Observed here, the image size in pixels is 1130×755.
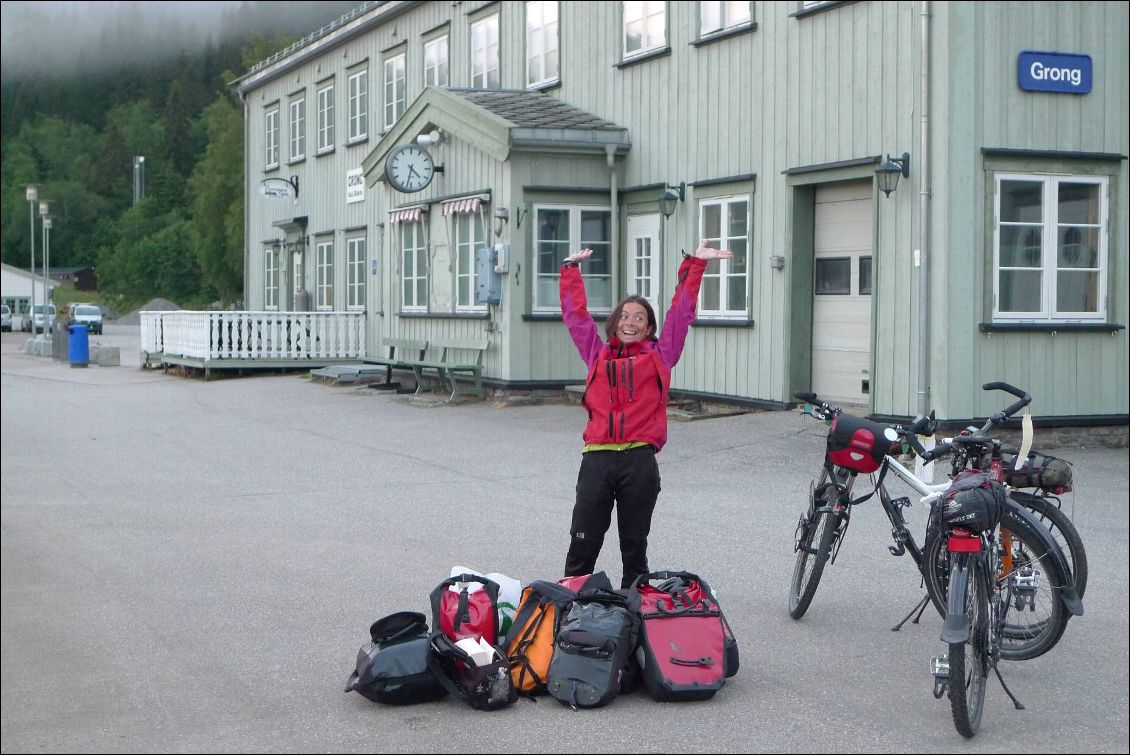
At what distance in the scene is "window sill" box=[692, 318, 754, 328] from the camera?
16.6 meters

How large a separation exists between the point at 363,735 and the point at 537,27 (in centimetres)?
1817

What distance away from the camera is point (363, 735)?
5.07 m

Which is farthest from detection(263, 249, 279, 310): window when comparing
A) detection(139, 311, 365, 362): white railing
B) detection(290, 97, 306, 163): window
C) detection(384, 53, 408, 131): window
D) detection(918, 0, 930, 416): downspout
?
detection(918, 0, 930, 416): downspout

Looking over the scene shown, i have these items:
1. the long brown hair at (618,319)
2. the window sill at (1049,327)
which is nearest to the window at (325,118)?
the window sill at (1049,327)

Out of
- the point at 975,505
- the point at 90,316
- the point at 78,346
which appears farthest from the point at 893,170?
the point at 90,316

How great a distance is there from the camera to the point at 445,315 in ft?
71.8

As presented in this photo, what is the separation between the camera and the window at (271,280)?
117 feet

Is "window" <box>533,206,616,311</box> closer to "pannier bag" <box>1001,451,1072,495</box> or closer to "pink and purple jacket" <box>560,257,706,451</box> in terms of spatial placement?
"pink and purple jacket" <box>560,257,706,451</box>

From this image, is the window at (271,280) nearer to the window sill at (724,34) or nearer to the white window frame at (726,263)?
the white window frame at (726,263)

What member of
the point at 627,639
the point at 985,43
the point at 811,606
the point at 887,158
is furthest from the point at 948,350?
the point at 627,639

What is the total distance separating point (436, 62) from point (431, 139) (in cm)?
470

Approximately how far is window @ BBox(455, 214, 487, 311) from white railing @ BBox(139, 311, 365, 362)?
21.9 feet

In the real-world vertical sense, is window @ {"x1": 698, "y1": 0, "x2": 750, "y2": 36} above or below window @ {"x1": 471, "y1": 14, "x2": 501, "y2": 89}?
below

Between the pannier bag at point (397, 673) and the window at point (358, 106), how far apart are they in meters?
24.4
